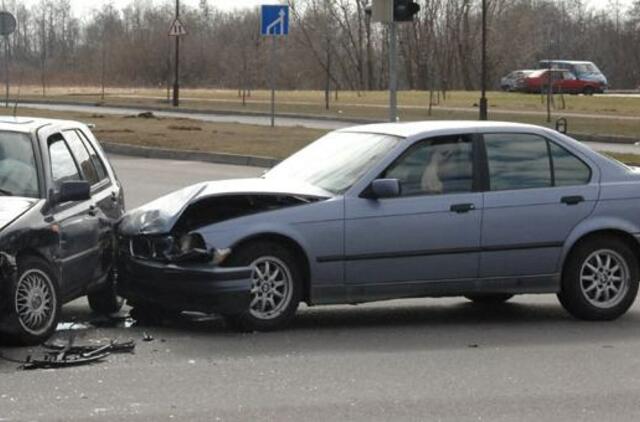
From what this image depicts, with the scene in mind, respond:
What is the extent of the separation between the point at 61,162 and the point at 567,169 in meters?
3.71

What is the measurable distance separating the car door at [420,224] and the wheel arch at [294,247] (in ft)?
0.91

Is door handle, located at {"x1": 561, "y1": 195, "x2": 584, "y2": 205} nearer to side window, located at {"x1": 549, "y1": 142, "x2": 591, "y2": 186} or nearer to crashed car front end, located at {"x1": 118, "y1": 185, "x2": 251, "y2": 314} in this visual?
side window, located at {"x1": 549, "y1": 142, "x2": 591, "y2": 186}

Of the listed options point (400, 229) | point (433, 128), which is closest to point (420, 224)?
point (400, 229)

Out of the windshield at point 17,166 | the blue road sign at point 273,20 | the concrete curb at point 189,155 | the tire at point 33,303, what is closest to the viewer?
the tire at point 33,303

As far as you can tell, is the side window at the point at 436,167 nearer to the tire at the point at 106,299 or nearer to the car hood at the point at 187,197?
the car hood at the point at 187,197

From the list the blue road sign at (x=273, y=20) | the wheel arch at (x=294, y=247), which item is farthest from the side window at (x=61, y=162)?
the blue road sign at (x=273, y=20)

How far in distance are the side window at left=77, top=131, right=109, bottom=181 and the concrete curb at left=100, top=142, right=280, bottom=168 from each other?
1218cm

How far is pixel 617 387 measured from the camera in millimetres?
6516

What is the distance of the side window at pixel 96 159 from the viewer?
898cm

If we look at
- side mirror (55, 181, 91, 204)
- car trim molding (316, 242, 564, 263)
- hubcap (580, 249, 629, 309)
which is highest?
side mirror (55, 181, 91, 204)

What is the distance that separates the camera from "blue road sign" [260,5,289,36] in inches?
1043

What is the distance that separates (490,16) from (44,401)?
2901 inches

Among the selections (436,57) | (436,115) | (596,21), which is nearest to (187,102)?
(436,115)

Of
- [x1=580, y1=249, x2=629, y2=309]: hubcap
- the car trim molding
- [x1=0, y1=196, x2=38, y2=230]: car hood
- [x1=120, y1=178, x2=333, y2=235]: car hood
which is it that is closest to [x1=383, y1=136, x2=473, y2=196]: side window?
the car trim molding
